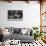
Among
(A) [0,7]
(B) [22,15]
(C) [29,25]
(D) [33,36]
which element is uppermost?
(A) [0,7]

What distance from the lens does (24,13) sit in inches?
199

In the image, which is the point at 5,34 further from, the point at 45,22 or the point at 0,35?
the point at 45,22

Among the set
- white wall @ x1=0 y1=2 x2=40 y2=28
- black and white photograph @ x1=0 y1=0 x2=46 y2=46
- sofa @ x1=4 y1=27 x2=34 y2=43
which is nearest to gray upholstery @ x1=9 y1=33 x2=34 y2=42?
sofa @ x1=4 y1=27 x2=34 y2=43

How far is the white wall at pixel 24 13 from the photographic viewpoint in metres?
5.01

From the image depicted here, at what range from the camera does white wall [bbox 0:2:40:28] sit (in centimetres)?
501

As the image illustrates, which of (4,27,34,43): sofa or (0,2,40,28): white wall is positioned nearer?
(4,27,34,43): sofa

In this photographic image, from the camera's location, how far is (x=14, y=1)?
5051mm

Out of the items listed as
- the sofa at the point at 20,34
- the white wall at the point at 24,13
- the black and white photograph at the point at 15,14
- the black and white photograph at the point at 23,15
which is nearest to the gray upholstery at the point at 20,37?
the sofa at the point at 20,34

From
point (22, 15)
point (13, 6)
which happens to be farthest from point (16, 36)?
point (13, 6)

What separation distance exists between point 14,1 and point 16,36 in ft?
5.06

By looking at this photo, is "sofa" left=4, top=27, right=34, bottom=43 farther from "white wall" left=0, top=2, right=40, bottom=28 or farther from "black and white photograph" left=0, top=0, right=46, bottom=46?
"white wall" left=0, top=2, right=40, bottom=28

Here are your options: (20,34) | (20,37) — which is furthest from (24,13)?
(20,37)

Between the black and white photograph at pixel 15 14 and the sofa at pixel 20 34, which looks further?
the black and white photograph at pixel 15 14

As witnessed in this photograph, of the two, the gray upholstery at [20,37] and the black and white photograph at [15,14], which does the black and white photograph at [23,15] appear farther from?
the gray upholstery at [20,37]
